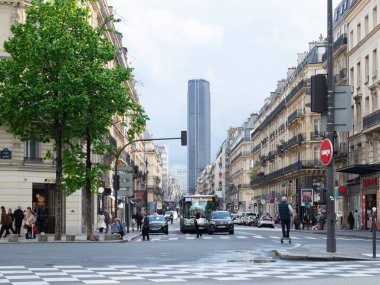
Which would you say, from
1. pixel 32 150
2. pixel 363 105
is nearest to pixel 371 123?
pixel 363 105

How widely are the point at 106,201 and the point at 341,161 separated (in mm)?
20441

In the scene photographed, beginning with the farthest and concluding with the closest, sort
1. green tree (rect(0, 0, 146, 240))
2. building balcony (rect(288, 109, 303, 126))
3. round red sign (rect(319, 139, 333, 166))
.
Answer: building balcony (rect(288, 109, 303, 126)), green tree (rect(0, 0, 146, 240)), round red sign (rect(319, 139, 333, 166))

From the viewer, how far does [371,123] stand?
53.5 meters

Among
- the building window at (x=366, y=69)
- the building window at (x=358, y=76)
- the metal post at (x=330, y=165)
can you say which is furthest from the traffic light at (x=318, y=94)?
the building window at (x=358, y=76)

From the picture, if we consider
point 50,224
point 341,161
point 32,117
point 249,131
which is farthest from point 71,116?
point 249,131

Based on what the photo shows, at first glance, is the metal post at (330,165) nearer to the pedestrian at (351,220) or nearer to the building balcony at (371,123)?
the building balcony at (371,123)

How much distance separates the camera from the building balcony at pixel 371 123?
5163 cm

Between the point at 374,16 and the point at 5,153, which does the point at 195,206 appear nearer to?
the point at 5,153

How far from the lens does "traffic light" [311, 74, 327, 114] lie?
21.7m

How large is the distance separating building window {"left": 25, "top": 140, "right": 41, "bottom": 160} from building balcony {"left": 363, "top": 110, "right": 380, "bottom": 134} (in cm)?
2160

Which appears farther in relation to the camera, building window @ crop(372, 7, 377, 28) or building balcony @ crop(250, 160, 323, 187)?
building balcony @ crop(250, 160, 323, 187)

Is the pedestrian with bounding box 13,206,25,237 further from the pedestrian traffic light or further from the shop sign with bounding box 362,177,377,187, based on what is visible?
the shop sign with bounding box 362,177,377,187

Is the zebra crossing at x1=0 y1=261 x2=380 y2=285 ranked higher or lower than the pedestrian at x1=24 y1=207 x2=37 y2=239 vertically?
lower

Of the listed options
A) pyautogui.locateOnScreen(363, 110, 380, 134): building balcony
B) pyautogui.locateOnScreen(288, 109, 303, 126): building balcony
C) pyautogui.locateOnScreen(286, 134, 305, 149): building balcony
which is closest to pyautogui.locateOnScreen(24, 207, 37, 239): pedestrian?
pyautogui.locateOnScreen(363, 110, 380, 134): building balcony
